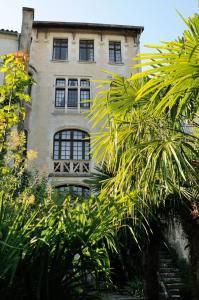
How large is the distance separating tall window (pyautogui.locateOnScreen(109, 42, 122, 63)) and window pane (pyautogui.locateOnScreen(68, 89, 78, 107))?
3504 millimetres

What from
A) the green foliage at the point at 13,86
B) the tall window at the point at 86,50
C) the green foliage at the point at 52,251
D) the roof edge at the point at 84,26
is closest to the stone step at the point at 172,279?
the green foliage at the point at 13,86

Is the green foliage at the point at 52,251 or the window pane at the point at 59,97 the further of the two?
the window pane at the point at 59,97

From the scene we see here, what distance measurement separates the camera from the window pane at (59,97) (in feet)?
64.0

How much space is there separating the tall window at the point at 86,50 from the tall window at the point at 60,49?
100 cm

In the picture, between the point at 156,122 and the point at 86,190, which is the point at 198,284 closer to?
the point at 156,122

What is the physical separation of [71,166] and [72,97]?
468 cm

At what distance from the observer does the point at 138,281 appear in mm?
12930

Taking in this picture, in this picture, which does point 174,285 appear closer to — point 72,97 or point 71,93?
point 72,97

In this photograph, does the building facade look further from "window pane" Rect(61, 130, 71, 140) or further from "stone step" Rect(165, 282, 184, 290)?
"stone step" Rect(165, 282, 184, 290)

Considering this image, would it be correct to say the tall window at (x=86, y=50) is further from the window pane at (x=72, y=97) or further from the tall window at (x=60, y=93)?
the window pane at (x=72, y=97)

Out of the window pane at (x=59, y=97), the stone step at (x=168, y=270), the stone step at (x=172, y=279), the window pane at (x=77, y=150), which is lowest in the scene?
the stone step at (x=172, y=279)

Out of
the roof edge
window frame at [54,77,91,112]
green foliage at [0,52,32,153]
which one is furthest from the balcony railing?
green foliage at [0,52,32,153]

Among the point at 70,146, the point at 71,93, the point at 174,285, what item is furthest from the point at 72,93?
the point at 174,285

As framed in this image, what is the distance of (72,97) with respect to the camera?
779 inches
